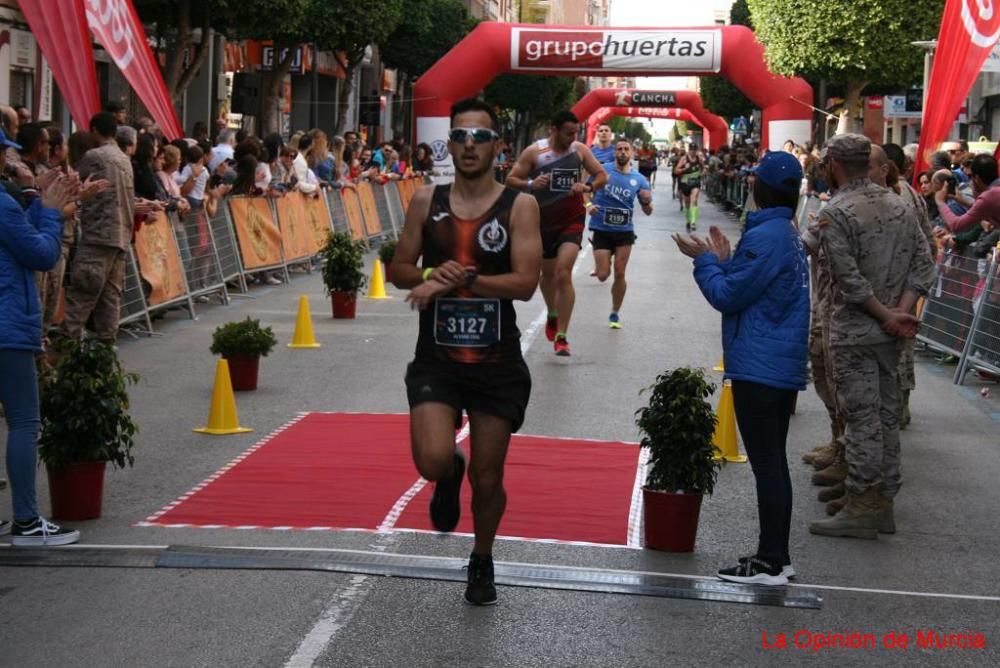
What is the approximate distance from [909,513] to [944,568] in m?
1.21

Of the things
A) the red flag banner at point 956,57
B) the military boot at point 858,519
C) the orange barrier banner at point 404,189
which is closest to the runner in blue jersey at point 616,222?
the red flag banner at point 956,57

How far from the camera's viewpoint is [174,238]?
16.0m

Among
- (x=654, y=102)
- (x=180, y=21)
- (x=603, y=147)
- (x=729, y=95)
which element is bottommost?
(x=603, y=147)

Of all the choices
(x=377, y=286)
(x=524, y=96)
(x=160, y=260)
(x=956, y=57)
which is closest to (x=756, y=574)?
(x=956, y=57)

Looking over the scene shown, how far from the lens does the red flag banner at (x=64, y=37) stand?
456 inches

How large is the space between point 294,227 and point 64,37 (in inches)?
382

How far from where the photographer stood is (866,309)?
7.51m

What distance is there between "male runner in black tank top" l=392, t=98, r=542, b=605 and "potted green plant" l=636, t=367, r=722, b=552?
3.65 feet

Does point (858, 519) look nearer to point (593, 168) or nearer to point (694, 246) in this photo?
point (694, 246)

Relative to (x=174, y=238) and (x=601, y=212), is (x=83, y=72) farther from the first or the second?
(x=601, y=212)

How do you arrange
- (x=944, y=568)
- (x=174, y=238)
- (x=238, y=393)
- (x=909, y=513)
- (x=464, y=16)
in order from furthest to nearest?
1. (x=464, y=16)
2. (x=174, y=238)
3. (x=238, y=393)
4. (x=909, y=513)
5. (x=944, y=568)

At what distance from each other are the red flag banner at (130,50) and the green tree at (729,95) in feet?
179

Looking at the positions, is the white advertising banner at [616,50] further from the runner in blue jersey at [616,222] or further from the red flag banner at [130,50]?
the red flag banner at [130,50]

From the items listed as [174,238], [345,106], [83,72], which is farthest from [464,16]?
[83,72]
